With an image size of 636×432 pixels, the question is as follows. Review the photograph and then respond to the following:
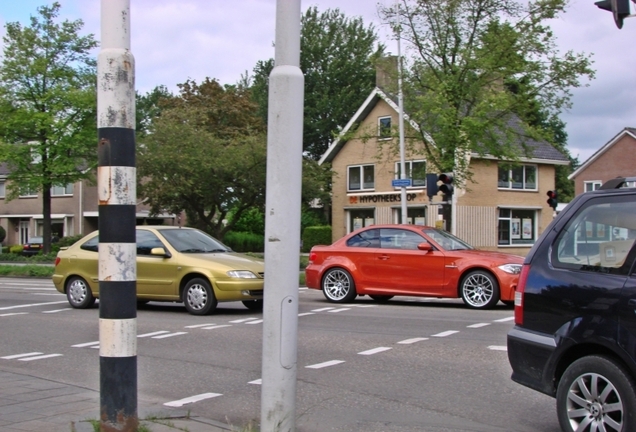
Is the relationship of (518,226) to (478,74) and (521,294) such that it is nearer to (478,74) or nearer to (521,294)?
(478,74)

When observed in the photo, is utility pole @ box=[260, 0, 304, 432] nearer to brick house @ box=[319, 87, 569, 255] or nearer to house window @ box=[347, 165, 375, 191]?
brick house @ box=[319, 87, 569, 255]

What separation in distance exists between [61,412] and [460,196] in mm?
35597

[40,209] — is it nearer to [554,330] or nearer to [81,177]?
[81,177]

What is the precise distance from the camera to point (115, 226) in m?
4.75

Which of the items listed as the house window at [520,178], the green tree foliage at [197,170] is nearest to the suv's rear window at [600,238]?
the green tree foliage at [197,170]

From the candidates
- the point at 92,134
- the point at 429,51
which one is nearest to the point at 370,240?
the point at 429,51

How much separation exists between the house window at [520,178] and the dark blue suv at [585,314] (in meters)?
37.2

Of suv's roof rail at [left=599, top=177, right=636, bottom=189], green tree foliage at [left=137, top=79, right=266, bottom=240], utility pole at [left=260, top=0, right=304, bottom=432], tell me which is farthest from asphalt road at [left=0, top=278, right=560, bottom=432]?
green tree foliage at [left=137, top=79, right=266, bottom=240]

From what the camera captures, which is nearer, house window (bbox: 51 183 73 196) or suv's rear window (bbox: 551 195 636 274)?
suv's rear window (bbox: 551 195 636 274)

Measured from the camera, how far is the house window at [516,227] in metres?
42.8

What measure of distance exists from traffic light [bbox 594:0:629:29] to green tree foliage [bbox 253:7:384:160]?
154 ft

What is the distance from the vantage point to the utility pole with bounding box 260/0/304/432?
4699 mm

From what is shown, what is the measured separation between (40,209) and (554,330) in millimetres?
58020

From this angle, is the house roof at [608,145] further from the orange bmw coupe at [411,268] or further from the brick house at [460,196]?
the orange bmw coupe at [411,268]
